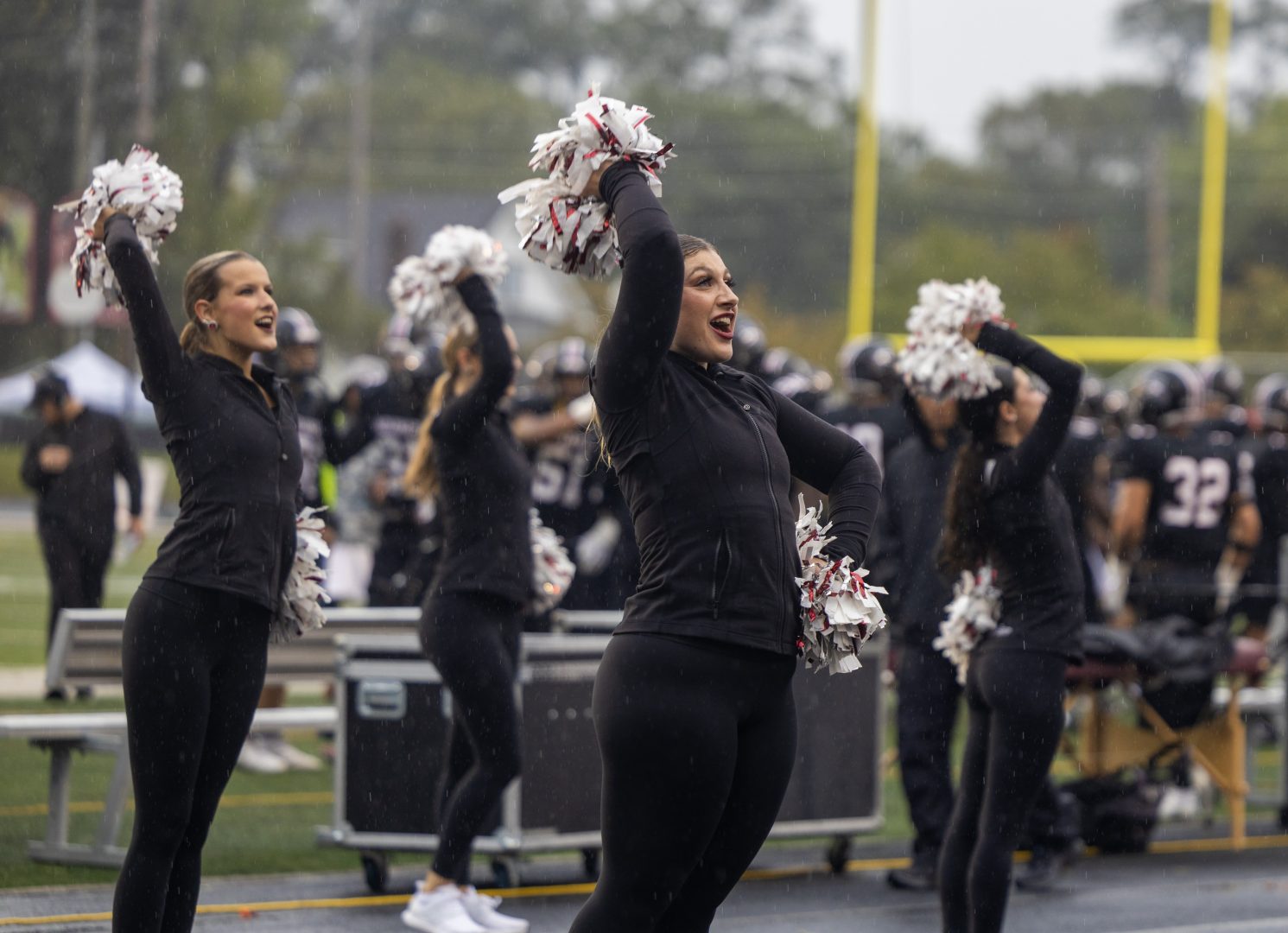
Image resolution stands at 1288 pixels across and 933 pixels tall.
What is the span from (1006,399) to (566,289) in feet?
139

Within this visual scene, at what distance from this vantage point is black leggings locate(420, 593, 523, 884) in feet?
20.9

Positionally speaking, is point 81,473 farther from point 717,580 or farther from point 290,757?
point 717,580

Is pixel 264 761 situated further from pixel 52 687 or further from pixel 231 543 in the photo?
pixel 231 543

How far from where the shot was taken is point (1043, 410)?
18.5ft

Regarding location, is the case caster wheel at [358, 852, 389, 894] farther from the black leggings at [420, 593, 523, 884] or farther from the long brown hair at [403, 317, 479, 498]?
the long brown hair at [403, 317, 479, 498]

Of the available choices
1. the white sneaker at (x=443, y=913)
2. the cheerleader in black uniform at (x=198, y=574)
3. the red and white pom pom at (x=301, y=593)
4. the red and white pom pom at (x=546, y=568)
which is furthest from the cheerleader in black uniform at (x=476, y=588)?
the cheerleader in black uniform at (x=198, y=574)

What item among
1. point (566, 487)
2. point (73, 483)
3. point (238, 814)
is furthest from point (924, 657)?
point (73, 483)

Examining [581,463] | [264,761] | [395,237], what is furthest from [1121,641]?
[395,237]

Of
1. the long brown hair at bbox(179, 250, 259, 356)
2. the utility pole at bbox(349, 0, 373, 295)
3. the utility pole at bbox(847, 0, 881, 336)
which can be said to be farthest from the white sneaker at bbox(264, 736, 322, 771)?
the utility pole at bbox(349, 0, 373, 295)

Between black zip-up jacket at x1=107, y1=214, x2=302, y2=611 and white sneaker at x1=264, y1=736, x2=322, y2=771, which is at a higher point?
black zip-up jacket at x1=107, y1=214, x2=302, y2=611

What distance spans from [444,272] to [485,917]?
2239 millimetres

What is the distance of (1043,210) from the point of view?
53719 millimetres

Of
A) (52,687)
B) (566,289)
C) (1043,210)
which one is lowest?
(52,687)

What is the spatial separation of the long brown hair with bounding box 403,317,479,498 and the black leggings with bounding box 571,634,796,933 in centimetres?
287
